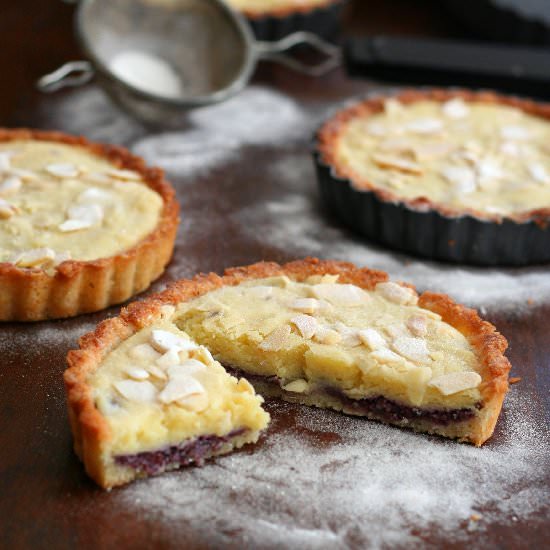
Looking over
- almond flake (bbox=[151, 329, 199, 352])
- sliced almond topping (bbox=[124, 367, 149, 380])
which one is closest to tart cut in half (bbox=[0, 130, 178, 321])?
almond flake (bbox=[151, 329, 199, 352])

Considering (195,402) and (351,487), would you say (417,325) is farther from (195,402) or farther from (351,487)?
(195,402)

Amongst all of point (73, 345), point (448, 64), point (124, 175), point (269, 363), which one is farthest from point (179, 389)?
point (448, 64)

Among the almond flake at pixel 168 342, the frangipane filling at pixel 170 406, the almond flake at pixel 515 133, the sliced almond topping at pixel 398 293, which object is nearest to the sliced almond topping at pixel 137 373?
the frangipane filling at pixel 170 406

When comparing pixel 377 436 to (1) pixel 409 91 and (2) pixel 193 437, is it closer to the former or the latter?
(2) pixel 193 437

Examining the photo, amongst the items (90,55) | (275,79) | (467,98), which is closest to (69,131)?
(90,55)

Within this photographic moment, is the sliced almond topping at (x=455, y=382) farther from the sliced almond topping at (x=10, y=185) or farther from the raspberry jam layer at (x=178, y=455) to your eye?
the sliced almond topping at (x=10, y=185)
